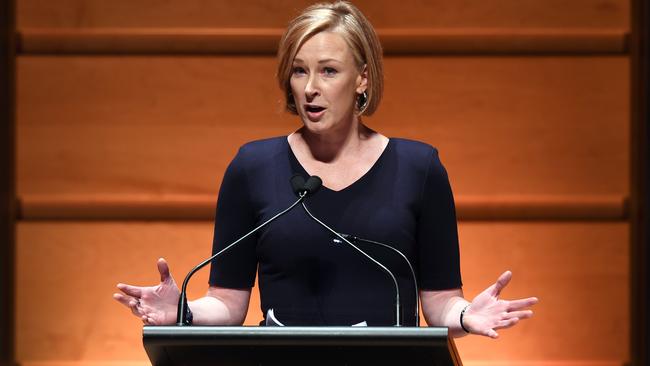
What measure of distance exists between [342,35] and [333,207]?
0.30 meters

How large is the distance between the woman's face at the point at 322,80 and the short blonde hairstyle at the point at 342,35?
0.04ft

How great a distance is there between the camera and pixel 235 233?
197cm

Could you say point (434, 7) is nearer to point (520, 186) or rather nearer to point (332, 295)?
point (520, 186)

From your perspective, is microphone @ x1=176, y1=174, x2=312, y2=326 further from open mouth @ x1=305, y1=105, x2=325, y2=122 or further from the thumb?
open mouth @ x1=305, y1=105, x2=325, y2=122

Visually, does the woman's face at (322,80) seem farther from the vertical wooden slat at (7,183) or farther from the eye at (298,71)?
the vertical wooden slat at (7,183)

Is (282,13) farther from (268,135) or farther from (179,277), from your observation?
(179,277)

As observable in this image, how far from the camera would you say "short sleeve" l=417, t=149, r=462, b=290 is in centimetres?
196

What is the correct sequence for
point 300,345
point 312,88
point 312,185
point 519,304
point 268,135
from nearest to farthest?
1. point 300,345
2. point 519,304
3. point 312,185
4. point 312,88
5. point 268,135

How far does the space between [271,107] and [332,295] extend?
4.28ft

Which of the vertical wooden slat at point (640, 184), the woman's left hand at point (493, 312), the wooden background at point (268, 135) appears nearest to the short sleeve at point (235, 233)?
the woman's left hand at point (493, 312)

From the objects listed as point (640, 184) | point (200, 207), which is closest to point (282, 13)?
point (200, 207)

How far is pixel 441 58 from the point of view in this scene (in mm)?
3129

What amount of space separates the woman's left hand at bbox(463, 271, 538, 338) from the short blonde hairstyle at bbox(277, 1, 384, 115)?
18.7 inches

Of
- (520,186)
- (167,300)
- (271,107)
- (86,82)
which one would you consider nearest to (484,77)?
(520,186)
